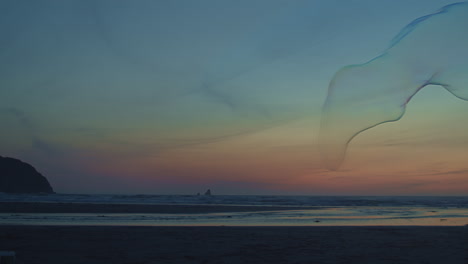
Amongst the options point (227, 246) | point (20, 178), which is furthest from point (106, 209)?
point (20, 178)

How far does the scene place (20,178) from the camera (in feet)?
446

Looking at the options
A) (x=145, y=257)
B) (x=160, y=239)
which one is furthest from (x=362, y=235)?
(x=145, y=257)

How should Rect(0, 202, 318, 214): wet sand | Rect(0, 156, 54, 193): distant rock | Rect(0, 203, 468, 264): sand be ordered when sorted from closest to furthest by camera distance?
Rect(0, 203, 468, 264): sand
Rect(0, 202, 318, 214): wet sand
Rect(0, 156, 54, 193): distant rock

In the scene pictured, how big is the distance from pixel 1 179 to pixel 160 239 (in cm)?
13425

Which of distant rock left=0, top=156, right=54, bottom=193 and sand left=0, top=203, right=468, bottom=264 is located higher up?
distant rock left=0, top=156, right=54, bottom=193

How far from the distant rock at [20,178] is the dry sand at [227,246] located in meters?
127

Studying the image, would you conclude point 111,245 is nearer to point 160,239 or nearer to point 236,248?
point 160,239

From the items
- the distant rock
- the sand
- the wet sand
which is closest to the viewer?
the sand

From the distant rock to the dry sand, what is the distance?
126741mm

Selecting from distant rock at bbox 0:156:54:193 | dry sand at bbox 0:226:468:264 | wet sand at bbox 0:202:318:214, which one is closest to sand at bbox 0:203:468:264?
dry sand at bbox 0:226:468:264

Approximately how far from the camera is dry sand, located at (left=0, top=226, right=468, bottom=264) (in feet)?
36.8

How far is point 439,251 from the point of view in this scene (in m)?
12.7

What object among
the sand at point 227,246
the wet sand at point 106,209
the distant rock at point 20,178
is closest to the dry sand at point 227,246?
the sand at point 227,246

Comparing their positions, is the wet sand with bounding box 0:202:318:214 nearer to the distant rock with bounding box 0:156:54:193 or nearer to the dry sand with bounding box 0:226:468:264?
the dry sand with bounding box 0:226:468:264
